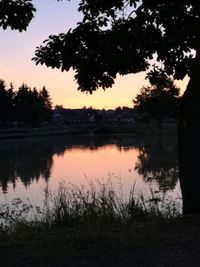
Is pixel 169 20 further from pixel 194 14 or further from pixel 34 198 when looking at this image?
pixel 34 198

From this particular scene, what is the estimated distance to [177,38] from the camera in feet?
32.1

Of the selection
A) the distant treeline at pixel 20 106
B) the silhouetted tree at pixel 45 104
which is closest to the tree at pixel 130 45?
the distant treeline at pixel 20 106

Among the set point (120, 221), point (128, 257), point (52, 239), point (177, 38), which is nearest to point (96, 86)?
point (177, 38)

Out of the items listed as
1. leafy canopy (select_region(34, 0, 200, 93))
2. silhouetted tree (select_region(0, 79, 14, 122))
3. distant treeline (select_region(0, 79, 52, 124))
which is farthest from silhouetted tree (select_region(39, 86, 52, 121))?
leafy canopy (select_region(34, 0, 200, 93))

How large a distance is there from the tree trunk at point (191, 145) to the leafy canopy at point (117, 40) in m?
0.68

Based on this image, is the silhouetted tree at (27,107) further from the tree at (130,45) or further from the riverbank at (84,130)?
the tree at (130,45)

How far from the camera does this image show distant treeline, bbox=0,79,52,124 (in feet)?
376

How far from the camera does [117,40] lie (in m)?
8.99

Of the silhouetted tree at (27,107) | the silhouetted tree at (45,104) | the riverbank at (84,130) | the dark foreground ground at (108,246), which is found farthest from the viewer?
the silhouetted tree at (45,104)

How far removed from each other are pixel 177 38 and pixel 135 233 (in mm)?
3525

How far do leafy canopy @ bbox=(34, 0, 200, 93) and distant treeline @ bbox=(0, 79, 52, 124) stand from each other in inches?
4066

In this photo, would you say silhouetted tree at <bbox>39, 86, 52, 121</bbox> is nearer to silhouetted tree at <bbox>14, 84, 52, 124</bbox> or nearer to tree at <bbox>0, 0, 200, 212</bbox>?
silhouetted tree at <bbox>14, 84, 52, 124</bbox>

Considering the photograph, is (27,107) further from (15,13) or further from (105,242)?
(105,242)

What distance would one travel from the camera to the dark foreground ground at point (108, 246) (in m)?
6.86
